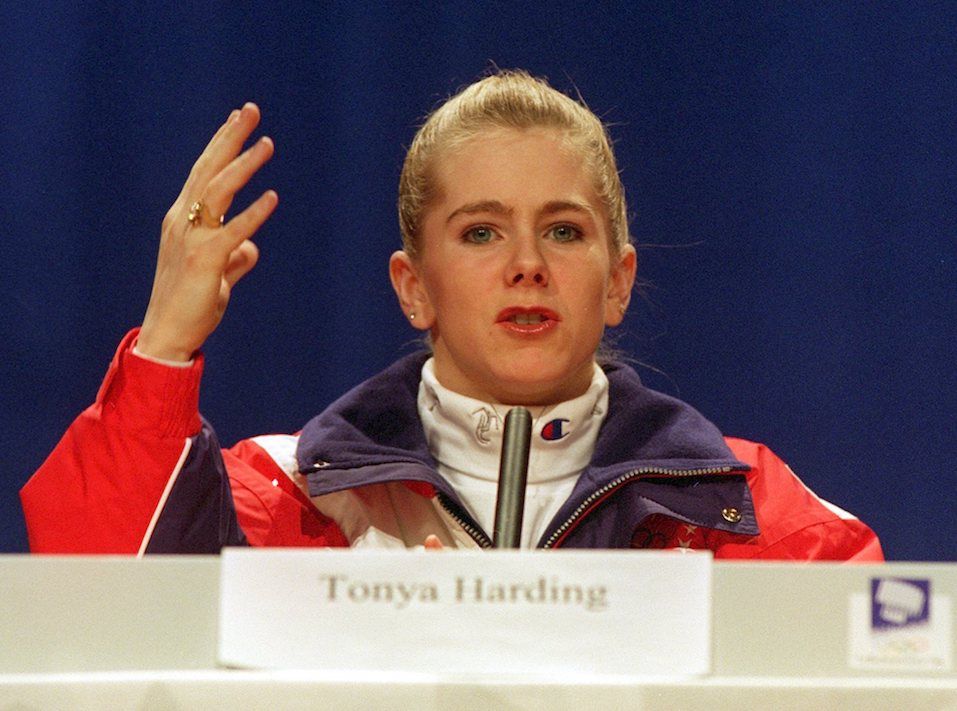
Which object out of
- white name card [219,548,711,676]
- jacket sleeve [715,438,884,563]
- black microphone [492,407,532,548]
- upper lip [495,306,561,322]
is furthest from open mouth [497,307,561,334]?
white name card [219,548,711,676]

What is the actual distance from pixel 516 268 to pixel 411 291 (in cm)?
17

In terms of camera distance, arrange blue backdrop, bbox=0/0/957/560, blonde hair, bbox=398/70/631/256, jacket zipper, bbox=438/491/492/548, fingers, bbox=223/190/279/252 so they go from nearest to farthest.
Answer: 1. fingers, bbox=223/190/279/252
2. jacket zipper, bbox=438/491/492/548
3. blonde hair, bbox=398/70/631/256
4. blue backdrop, bbox=0/0/957/560

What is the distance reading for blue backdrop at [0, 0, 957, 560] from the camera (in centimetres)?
153

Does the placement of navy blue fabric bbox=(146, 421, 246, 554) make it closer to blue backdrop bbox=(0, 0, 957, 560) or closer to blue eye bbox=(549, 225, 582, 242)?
blue eye bbox=(549, 225, 582, 242)

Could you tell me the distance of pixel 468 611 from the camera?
17.9 inches

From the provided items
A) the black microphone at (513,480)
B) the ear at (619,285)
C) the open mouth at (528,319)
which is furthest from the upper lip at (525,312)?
the black microphone at (513,480)

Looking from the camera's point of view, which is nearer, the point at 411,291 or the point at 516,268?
the point at 516,268

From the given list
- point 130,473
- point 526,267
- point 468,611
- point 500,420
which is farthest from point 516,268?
point 468,611

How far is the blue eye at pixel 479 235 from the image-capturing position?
113cm

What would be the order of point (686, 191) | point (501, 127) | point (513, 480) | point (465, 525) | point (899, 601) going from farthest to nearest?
1. point (686, 191)
2. point (501, 127)
3. point (465, 525)
4. point (513, 480)
5. point (899, 601)

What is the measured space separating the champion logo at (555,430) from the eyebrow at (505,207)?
18 centimetres

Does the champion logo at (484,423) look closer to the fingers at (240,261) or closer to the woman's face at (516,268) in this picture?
the woman's face at (516,268)

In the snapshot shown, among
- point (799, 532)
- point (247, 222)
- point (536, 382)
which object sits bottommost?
point (799, 532)

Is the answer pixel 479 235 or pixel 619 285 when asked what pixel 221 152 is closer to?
pixel 479 235
